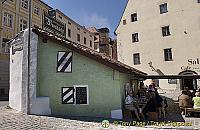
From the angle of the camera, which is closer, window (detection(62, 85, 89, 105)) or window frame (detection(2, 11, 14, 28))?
window (detection(62, 85, 89, 105))

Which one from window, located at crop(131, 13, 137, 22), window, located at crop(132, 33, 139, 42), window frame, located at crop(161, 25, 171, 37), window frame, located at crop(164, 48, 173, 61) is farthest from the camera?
window, located at crop(131, 13, 137, 22)

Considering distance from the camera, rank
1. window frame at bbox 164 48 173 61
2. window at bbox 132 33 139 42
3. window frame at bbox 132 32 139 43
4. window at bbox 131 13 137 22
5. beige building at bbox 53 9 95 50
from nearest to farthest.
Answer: window frame at bbox 164 48 173 61
window frame at bbox 132 32 139 43
window at bbox 132 33 139 42
window at bbox 131 13 137 22
beige building at bbox 53 9 95 50

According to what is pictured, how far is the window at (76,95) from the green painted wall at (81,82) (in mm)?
190

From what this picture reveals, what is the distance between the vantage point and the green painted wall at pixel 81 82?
11656 mm

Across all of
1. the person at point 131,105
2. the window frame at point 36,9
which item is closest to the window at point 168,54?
the person at point 131,105

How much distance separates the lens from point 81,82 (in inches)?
470

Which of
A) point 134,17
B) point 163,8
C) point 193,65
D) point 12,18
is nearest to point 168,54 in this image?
point 193,65

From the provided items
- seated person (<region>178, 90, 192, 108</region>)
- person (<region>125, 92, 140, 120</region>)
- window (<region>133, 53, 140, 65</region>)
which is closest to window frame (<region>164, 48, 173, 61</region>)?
window (<region>133, 53, 140, 65</region>)

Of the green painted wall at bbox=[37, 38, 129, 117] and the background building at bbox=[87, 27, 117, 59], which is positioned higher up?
the background building at bbox=[87, 27, 117, 59]

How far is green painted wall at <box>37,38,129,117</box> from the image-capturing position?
11656 mm

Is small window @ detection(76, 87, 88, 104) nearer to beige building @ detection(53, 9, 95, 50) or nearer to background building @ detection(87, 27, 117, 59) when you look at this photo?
beige building @ detection(53, 9, 95, 50)

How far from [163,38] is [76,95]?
58.3ft

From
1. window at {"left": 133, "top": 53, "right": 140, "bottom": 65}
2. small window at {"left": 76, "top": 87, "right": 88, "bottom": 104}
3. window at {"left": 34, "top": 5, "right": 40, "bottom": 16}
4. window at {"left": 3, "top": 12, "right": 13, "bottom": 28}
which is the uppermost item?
window at {"left": 34, "top": 5, "right": 40, "bottom": 16}

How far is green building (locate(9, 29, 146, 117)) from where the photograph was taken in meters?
11.6
